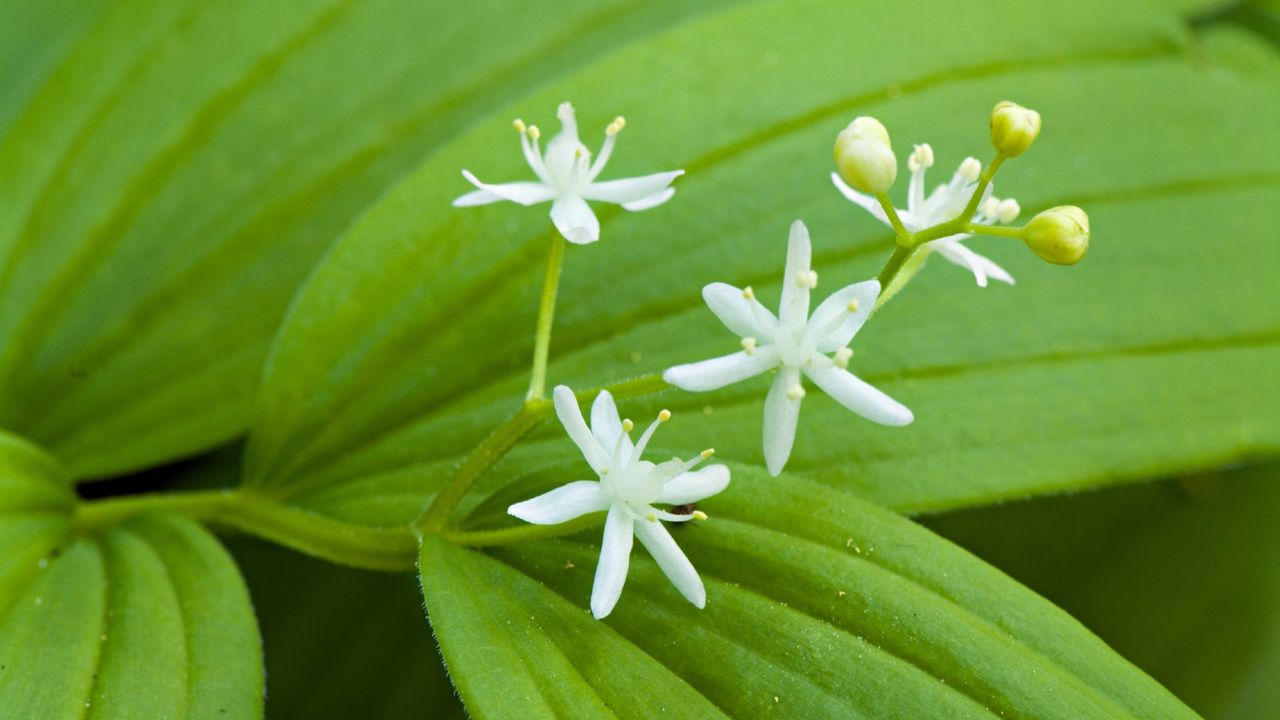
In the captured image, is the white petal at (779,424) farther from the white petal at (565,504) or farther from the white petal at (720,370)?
the white petal at (565,504)

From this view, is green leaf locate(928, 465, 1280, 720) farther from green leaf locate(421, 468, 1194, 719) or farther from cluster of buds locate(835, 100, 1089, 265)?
cluster of buds locate(835, 100, 1089, 265)

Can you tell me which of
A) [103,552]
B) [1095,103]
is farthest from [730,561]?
[1095,103]

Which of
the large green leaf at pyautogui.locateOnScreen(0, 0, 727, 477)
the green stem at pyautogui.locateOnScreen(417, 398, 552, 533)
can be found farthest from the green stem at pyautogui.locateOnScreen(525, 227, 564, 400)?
the large green leaf at pyautogui.locateOnScreen(0, 0, 727, 477)

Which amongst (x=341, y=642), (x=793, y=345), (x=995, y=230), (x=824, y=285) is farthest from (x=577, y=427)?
(x=341, y=642)

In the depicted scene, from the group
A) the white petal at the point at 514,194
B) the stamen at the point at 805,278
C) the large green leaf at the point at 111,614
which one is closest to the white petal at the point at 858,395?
the stamen at the point at 805,278

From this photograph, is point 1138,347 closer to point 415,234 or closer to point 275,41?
point 415,234

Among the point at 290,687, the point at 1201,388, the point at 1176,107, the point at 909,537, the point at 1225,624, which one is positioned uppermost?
the point at 1176,107

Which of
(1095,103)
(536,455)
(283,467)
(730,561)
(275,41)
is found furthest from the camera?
(275,41)
